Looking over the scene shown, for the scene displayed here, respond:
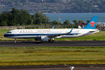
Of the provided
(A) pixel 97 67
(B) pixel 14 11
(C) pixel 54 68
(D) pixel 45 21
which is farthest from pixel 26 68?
(D) pixel 45 21

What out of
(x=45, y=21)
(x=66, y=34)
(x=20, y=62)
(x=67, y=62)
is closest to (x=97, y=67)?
(x=67, y=62)

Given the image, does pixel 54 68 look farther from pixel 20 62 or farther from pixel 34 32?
pixel 34 32

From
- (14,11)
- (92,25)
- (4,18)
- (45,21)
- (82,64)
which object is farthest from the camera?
(45,21)

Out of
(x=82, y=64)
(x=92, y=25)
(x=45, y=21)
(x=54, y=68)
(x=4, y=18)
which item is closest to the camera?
(x=54, y=68)

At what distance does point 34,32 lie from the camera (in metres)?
47.6

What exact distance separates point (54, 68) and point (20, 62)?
5325 mm

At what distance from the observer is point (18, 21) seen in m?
144

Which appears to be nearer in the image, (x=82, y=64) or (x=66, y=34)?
(x=82, y=64)

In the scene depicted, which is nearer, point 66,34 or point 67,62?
point 67,62

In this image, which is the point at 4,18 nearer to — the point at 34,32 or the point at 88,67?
the point at 34,32

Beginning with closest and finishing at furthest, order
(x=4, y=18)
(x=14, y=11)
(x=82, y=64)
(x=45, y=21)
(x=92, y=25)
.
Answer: (x=82, y=64) < (x=92, y=25) < (x=4, y=18) < (x=14, y=11) < (x=45, y=21)

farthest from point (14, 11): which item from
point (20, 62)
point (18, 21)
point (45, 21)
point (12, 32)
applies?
point (20, 62)

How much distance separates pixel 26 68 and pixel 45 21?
146237 mm

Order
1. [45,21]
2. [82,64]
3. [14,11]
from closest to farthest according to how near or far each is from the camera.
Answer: [82,64] < [14,11] < [45,21]
